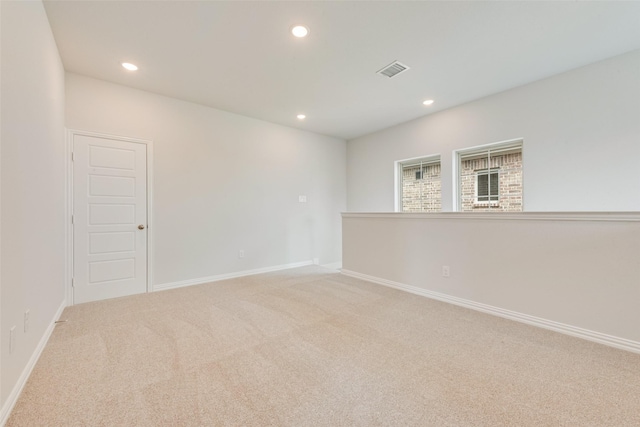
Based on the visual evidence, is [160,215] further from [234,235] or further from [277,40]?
[277,40]

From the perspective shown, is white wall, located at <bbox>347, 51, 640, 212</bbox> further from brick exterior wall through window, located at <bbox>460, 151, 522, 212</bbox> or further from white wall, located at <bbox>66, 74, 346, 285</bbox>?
white wall, located at <bbox>66, 74, 346, 285</bbox>

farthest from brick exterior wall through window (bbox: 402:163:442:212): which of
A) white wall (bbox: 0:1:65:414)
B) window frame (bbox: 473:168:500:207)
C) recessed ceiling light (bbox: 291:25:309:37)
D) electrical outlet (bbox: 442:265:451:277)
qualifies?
white wall (bbox: 0:1:65:414)

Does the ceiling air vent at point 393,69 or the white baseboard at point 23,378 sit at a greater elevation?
the ceiling air vent at point 393,69

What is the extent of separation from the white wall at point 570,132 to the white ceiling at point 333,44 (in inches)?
7.9

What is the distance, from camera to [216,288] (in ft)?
12.0

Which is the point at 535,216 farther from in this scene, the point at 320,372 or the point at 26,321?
the point at 26,321

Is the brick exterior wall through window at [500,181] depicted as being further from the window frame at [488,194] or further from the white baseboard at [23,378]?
the white baseboard at [23,378]

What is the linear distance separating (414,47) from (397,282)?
2.80m

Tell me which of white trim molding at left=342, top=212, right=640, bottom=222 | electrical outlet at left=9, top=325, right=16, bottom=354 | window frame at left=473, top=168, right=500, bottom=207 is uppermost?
window frame at left=473, top=168, right=500, bottom=207

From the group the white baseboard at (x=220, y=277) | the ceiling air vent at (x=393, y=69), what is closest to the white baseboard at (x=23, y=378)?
the white baseboard at (x=220, y=277)

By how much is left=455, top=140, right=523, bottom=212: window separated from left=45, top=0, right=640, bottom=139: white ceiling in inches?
32.9

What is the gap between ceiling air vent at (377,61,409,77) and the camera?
→ 2.97 metres

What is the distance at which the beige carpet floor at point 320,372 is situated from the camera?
1388 mm

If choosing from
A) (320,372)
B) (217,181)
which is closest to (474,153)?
(320,372)
